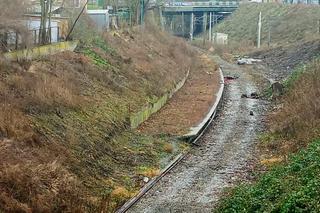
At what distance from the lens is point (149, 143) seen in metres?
22.5

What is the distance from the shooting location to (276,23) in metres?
78.8

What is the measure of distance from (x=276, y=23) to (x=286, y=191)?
224 feet

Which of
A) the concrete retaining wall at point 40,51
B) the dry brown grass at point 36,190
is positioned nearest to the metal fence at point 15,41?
the concrete retaining wall at point 40,51

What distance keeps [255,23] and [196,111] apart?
5980 centimetres

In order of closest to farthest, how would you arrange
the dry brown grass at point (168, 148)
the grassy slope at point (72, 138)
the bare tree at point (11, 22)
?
1. the grassy slope at point (72, 138)
2. the dry brown grass at point (168, 148)
3. the bare tree at point (11, 22)

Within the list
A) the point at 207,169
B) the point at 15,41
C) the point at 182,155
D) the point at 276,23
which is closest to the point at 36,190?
the point at 207,169

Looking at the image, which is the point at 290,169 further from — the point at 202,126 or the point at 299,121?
the point at 202,126

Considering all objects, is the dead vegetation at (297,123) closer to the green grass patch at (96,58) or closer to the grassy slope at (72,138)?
the grassy slope at (72,138)

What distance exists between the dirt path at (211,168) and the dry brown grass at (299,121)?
1227 mm

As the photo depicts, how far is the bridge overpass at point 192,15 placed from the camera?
94.0 m

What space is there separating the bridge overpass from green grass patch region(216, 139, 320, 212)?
7473 centimetres

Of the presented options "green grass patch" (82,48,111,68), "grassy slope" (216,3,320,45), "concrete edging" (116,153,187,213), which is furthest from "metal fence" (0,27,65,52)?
"grassy slope" (216,3,320,45)

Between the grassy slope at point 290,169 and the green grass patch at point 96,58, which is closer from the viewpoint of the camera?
the grassy slope at point 290,169

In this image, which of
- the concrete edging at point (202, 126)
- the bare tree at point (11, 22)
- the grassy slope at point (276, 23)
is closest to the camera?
the concrete edging at point (202, 126)
